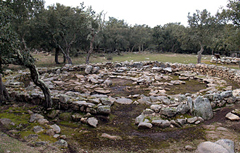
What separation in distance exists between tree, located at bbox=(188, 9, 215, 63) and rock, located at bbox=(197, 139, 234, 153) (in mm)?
19804

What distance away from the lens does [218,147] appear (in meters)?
4.79

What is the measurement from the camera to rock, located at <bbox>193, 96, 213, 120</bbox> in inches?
283

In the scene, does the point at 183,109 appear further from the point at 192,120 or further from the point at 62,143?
the point at 62,143

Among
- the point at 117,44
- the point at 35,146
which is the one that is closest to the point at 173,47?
the point at 117,44

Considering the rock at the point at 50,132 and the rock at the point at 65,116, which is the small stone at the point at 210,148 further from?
the rock at the point at 65,116

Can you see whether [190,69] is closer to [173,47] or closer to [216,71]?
[216,71]

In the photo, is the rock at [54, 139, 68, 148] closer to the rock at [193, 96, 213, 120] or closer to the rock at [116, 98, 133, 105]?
the rock at [116, 98, 133, 105]

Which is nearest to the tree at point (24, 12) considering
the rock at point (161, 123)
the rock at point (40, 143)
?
the rock at point (40, 143)

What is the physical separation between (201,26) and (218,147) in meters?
21.3

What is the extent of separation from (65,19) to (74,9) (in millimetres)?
2722

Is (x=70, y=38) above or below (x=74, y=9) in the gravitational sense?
below

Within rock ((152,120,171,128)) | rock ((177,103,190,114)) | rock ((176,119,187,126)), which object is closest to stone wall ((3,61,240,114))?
rock ((152,120,171,128))

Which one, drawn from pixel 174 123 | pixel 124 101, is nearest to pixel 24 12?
pixel 124 101

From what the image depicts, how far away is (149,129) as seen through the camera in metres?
6.43
